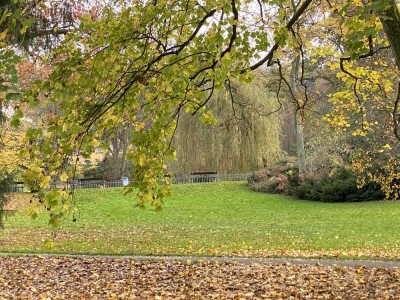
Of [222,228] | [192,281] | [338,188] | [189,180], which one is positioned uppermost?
[189,180]

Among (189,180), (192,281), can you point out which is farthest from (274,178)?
(192,281)

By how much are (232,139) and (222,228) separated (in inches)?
415

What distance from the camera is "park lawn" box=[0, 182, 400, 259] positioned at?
38.7 feet

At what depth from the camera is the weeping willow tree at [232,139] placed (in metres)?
25.9

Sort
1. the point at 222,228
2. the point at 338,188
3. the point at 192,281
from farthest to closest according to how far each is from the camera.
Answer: the point at 338,188 < the point at 222,228 < the point at 192,281

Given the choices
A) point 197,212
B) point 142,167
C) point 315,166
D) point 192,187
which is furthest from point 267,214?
point 142,167

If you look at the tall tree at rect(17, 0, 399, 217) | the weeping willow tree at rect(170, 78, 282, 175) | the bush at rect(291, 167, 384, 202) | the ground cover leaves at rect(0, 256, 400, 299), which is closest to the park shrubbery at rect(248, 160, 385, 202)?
the bush at rect(291, 167, 384, 202)

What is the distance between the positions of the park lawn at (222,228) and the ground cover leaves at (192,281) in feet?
3.83

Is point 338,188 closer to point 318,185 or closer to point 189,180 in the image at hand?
point 318,185

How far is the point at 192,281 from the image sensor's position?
24.7 feet

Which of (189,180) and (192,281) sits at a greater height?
(189,180)

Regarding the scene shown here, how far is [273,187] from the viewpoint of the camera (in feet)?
85.6

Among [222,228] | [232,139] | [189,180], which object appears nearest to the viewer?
[222,228]

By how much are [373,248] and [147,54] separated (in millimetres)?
8360
